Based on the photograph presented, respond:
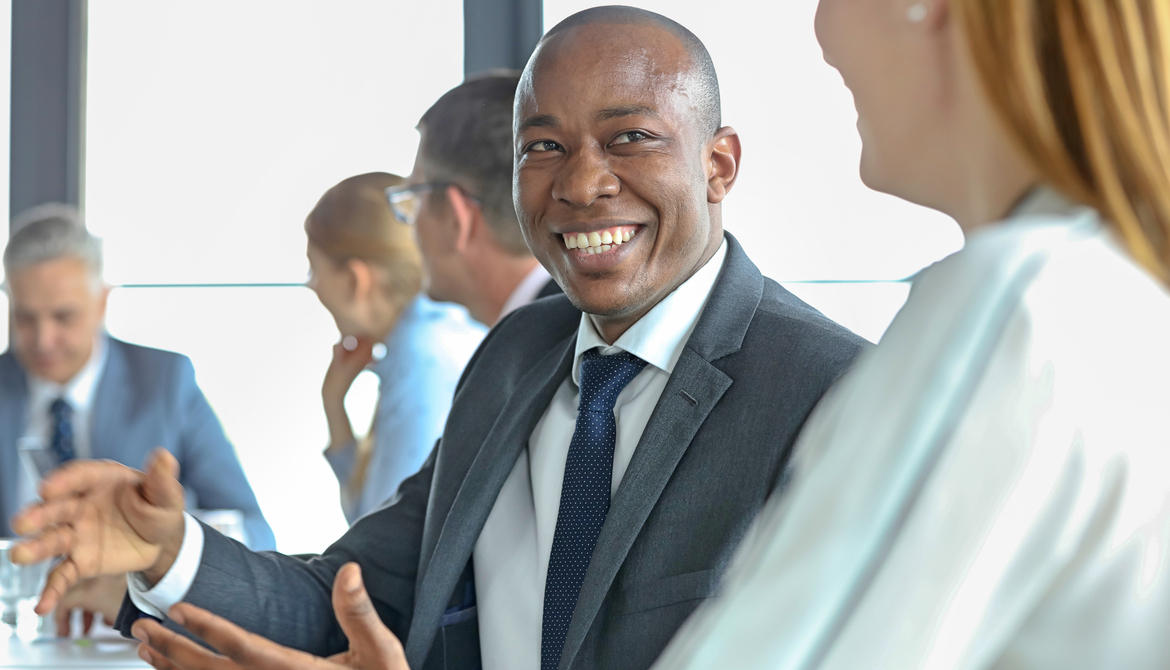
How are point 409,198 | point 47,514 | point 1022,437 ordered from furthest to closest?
point 409,198, point 47,514, point 1022,437

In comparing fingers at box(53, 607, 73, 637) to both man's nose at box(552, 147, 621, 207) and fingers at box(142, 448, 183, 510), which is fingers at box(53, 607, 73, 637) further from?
man's nose at box(552, 147, 621, 207)

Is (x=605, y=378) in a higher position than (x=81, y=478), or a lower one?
higher

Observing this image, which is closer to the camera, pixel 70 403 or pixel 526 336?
pixel 526 336

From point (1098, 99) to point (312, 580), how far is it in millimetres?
1306

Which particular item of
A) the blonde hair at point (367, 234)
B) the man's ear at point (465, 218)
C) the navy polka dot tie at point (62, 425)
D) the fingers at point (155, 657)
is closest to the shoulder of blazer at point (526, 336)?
the fingers at point (155, 657)

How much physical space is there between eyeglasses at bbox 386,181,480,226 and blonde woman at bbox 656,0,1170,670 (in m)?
2.11

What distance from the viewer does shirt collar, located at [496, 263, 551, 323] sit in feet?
7.89

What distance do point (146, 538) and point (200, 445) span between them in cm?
184

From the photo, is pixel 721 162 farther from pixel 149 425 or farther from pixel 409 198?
pixel 149 425

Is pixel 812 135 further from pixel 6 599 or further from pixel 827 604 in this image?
pixel 827 604

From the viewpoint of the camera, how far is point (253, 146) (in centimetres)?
392

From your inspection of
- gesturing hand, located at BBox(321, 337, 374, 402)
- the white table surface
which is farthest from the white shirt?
gesturing hand, located at BBox(321, 337, 374, 402)

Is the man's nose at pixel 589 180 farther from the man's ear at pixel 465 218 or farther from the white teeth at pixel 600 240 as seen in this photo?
the man's ear at pixel 465 218

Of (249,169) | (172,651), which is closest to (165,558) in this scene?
(172,651)
